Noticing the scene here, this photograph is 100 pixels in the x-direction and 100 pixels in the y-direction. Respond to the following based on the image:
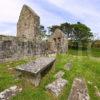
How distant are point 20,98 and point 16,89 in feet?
2.18

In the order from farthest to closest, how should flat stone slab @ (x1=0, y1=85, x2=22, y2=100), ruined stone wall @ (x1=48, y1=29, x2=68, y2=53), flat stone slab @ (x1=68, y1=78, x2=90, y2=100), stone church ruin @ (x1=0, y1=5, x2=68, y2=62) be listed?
ruined stone wall @ (x1=48, y1=29, x2=68, y2=53) < stone church ruin @ (x1=0, y1=5, x2=68, y2=62) < flat stone slab @ (x1=68, y1=78, x2=90, y2=100) < flat stone slab @ (x1=0, y1=85, x2=22, y2=100)

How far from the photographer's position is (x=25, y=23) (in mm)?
23516

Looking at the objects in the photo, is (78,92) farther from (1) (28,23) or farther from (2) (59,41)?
(2) (59,41)

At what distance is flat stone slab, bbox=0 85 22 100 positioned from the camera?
8.32 m

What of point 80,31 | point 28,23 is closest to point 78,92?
point 28,23

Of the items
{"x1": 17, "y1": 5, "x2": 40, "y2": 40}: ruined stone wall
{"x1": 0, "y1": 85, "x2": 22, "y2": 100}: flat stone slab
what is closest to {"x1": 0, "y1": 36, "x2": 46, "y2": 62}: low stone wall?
{"x1": 17, "y1": 5, "x2": 40, "y2": 40}: ruined stone wall

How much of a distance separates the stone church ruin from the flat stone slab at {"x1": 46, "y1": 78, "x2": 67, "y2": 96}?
5.35 m

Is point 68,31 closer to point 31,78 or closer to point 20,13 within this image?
point 20,13

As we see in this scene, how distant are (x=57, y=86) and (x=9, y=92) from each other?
2.37m

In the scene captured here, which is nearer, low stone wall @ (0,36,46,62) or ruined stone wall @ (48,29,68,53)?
low stone wall @ (0,36,46,62)

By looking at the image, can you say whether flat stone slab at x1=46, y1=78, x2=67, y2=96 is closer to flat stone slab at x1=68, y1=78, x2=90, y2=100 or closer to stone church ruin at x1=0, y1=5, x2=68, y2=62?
flat stone slab at x1=68, y1=78, x2=90, y2=100

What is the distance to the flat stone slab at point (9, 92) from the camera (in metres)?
8.32

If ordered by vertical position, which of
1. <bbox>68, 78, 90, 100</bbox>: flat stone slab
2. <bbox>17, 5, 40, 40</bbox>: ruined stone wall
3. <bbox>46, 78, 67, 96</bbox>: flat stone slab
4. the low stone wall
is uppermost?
<bbox>17, 5, 40, 40</bbox>: ruined stone wall

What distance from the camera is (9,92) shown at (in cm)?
875
